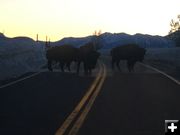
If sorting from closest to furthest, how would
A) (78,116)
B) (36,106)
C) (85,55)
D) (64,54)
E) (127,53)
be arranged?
(78,116)
(36,106)
(85,55)
(64,54)
(127,53)

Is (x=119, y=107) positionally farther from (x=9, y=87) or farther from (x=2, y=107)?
(x=9, y=87)

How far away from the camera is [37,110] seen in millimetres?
14062

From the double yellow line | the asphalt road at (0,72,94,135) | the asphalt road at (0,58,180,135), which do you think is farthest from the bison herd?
the double yellow line

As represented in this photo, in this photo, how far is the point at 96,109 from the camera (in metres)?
14.2

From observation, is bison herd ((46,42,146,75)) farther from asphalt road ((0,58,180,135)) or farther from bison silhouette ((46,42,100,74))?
asphalt road ((0,58,180,135))

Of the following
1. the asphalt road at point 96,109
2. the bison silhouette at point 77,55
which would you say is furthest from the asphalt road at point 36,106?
the bison silhouette at point 77,55

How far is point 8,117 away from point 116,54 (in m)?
24.1

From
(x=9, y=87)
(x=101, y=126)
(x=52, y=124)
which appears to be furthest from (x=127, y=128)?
(x=9, y=87)

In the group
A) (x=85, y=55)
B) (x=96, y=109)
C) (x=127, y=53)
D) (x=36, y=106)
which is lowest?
(x=127, y=53)

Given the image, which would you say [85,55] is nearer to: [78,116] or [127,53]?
[127,53]

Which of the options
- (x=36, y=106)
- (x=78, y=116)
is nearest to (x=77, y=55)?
(x=36, y=106)

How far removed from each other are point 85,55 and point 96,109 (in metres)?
16.9

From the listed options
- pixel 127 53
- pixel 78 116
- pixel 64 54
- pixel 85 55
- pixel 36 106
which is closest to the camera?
pixel 78 116

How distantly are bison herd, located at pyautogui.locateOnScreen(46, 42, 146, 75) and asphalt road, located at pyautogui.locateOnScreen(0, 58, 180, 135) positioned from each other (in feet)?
31.7
